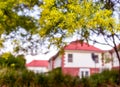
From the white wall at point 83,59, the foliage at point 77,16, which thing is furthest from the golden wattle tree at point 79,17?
the white wall at point 83,59

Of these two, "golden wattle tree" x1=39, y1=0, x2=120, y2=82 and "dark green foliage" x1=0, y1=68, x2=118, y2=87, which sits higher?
"golden wattle tree" x1=39, y1=0, x2=120, y2=82

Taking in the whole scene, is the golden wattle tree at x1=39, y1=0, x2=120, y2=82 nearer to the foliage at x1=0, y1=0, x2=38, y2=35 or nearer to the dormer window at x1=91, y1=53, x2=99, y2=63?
the foliage at x1=0, y1=0, x2=38, y2=35

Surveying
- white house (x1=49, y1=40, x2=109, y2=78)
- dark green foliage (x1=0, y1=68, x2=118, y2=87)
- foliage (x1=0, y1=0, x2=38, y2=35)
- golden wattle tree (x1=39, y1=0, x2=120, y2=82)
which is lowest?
dark green foliage (x1=0, y1=68, x2=118, y2=87)

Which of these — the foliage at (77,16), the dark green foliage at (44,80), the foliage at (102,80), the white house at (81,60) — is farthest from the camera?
the white house at (81,60)

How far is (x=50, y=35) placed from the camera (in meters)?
14.7

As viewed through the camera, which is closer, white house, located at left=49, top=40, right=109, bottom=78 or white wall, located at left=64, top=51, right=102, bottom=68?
white house, located at left=49, top=40, right=109, bottom=78

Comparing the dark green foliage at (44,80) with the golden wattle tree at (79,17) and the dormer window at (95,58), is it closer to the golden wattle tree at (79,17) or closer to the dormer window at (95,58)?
the golden wattle tree at (79,17)

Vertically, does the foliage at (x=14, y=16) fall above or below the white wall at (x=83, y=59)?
below

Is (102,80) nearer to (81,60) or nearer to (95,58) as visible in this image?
→ (81,60)

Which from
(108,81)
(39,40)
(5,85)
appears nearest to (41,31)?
(39,40)

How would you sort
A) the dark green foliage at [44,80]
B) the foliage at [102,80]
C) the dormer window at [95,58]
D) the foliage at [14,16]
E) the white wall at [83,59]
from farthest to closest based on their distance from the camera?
the white wall at [83,59]
the dormer window at [95,58]
the foliage at [102,80]
the dark green foliage at [44,80]
the foliage at [14,16]

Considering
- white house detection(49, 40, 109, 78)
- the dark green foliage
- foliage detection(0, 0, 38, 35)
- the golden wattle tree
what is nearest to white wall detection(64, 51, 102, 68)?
white house detection(49, 40, 109, 78)

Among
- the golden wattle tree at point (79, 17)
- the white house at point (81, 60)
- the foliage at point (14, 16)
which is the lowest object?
the golden wattle tree at point (79, 17)

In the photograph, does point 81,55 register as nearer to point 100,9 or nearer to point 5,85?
point 5,85
